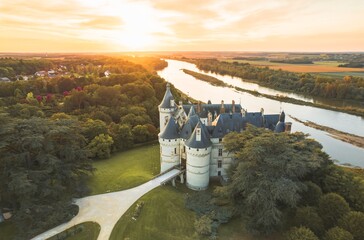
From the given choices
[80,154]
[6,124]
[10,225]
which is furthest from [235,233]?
[6,124]

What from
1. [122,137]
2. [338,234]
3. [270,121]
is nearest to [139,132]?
[122,137]

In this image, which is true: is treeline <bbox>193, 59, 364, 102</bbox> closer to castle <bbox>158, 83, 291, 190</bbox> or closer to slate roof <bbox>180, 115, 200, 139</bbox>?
castle <bbox>158, 83, 291, 190</bbox>

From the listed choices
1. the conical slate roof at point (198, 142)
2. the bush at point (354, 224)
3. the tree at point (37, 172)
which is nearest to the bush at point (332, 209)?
A: the bush at point (354, 224)

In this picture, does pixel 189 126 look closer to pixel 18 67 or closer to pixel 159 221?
pixel 159 221

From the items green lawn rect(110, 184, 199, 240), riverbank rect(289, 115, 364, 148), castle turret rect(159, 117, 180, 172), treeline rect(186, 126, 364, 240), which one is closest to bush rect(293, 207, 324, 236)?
treeline rect(186, 126, 364, 240)

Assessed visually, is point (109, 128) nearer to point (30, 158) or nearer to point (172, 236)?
point (30, 158)

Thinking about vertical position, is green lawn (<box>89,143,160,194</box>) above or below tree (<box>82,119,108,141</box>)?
below
